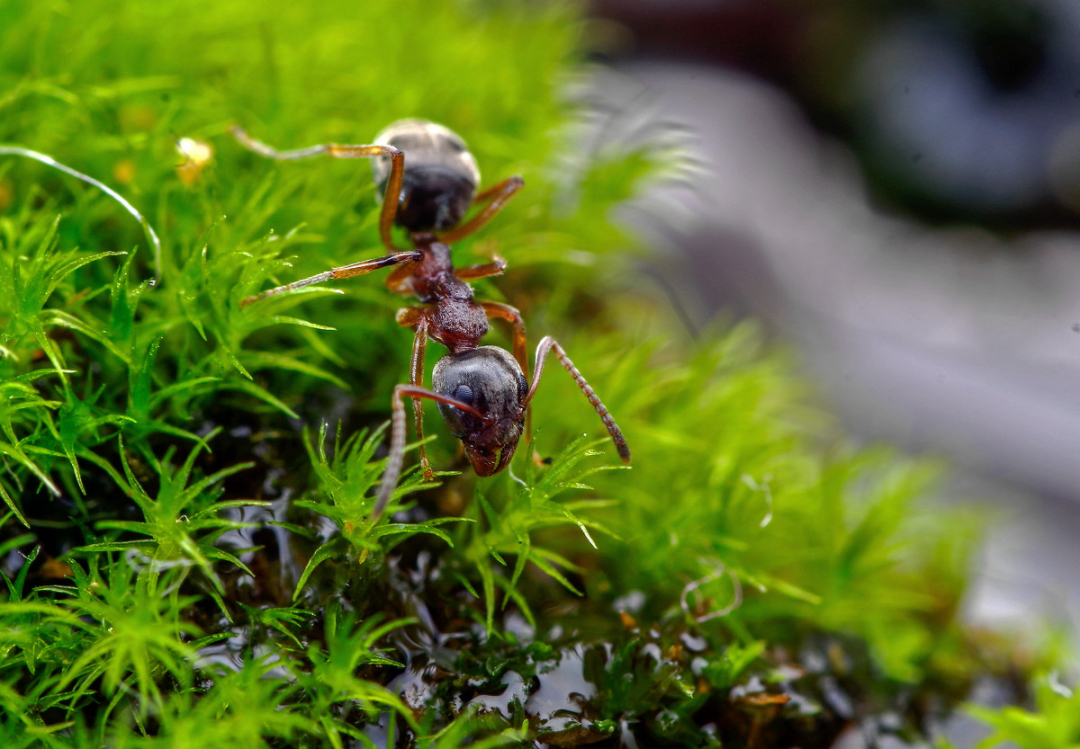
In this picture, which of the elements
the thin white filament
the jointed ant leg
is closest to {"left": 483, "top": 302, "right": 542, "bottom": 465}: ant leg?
the jointed ant leg

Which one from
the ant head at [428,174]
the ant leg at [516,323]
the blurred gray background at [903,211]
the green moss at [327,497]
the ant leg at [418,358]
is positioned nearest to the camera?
the green moss at [327,497]

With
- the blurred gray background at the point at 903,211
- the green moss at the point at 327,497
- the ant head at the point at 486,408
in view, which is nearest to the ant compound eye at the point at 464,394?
the ant head at the point at 486,408

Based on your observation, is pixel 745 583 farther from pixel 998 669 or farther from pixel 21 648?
pixel 21 648

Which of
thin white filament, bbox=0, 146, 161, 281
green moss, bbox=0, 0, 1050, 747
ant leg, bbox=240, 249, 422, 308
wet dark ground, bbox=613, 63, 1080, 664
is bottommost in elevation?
wet dark ground, bbox=613, 63, 1080, 664

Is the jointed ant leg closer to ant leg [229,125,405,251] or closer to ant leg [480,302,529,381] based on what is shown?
ant leg [480,302,529,381]

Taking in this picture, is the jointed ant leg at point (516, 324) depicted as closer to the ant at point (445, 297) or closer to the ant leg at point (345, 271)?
the ant at point (445, 297)

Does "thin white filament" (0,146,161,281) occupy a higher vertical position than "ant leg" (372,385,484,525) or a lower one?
higher

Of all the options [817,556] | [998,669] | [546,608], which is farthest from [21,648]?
[998,669]

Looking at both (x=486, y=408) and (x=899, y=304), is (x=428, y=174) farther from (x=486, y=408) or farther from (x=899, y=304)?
(x=899, y=304)
